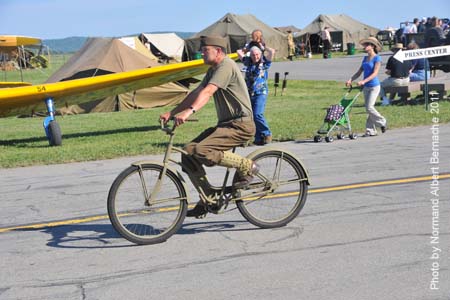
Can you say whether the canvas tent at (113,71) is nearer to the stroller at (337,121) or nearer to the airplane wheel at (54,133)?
the airplane wheel at (54,133)

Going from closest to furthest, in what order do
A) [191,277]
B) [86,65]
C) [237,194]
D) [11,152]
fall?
[191,277] < [237,194] < [11,152] < [86,65]

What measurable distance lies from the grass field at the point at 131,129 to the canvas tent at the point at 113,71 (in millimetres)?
840

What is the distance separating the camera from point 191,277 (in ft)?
17.3

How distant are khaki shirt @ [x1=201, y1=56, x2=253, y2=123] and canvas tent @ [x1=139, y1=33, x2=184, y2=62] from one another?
45.9 m

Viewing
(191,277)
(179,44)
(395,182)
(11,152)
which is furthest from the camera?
(179,44)

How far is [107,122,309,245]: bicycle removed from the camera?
20.0 ft

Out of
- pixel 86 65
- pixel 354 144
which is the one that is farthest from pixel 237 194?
pixel 86 65

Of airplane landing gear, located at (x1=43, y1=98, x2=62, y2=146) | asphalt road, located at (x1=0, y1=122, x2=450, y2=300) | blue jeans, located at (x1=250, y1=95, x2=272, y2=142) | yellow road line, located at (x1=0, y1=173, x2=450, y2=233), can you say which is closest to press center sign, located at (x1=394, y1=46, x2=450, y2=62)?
blue jeans, located at (x1=250, y1=95, x2=272, y2=142)

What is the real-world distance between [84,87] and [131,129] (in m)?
1.97

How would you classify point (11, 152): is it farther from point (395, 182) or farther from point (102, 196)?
point (395, 182)

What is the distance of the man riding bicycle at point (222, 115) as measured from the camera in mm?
6113

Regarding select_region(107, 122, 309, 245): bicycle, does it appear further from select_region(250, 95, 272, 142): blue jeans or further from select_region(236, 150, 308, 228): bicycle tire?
select_region(250, 95, 272, 142): blue jeans

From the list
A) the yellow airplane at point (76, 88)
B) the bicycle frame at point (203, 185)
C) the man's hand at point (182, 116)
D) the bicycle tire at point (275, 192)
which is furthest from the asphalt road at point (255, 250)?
the yellow airplane at point (76, 88)

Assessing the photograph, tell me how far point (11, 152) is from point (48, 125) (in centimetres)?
92
